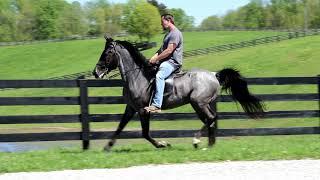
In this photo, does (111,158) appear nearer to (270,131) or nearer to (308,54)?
(270,131)

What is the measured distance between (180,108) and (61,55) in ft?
167

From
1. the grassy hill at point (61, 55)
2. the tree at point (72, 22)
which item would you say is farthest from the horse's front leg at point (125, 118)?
the tree at point (72, 22)

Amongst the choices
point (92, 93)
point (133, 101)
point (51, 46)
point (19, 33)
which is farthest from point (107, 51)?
point (19, 33)

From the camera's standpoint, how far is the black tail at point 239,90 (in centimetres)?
1141

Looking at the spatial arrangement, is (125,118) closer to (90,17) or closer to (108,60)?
(108,60)

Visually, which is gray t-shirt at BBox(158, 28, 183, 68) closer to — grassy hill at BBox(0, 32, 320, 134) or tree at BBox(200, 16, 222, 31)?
grassy hill at BBox(0, 32, 320, 134)

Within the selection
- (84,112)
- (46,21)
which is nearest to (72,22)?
(46,21)

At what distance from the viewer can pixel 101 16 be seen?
134250 mm

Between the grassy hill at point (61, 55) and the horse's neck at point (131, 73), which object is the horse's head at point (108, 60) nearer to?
the horse's neck at point (131, 73)

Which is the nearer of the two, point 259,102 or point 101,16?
point 259,102

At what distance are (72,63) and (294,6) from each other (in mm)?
71301

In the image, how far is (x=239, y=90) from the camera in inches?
455

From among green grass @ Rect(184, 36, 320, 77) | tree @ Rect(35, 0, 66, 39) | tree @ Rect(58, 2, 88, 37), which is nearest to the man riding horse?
green grass @ Rect(184, 36, 320, 77)

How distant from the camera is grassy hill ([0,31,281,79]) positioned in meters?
69.2
